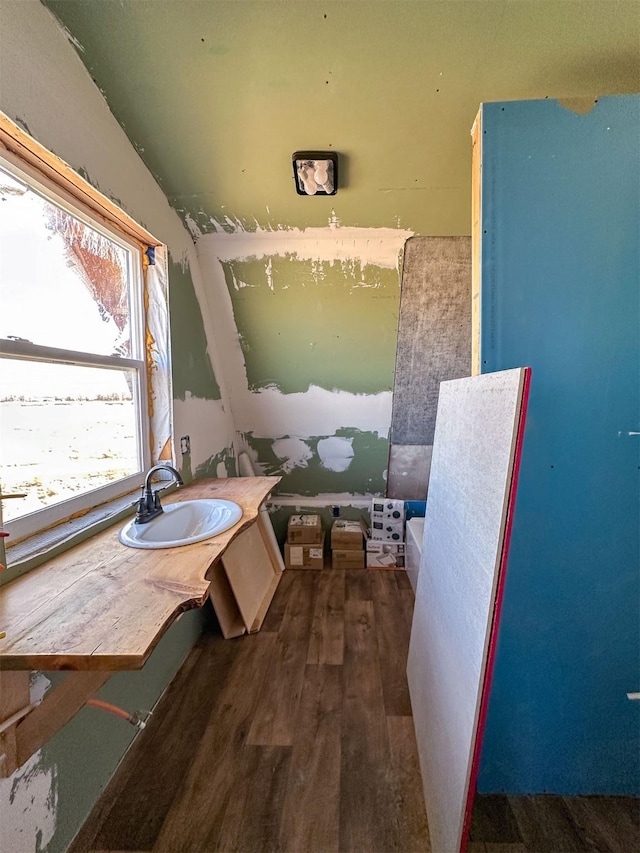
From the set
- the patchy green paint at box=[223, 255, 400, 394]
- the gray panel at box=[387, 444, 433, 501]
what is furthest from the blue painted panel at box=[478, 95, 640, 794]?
the gray panel at box=[387, 444, 433, 501]

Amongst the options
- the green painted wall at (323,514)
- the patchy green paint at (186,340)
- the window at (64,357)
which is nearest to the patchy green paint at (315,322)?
the patchy green paint at (186,340)

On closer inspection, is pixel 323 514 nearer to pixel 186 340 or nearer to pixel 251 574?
pixel 251 574

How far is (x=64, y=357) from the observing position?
4.03ft

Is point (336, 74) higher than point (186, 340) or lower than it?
higher

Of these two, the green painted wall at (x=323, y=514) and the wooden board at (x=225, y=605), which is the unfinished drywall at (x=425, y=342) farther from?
the wooden board at (x=225, y=605)

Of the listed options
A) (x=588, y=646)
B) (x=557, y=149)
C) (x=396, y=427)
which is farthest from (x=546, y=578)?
(x=396, y=427)

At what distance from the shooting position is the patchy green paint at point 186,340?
1.80 m

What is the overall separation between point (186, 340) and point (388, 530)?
2113 mm

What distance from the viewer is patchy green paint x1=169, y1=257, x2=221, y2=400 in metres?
1.80

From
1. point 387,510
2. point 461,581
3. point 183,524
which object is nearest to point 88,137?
point 183,524

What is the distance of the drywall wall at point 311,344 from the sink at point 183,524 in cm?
120

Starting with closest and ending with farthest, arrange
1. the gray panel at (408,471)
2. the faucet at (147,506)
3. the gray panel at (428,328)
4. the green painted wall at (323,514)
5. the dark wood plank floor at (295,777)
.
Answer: the dark wood plank floor at (295,777), the faucet at (147,506), the gray panel at (428,328), the gray panel at (408,471), the green painted wall at (323,514)

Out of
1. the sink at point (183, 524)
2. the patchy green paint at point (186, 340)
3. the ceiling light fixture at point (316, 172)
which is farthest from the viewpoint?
the patchy green paint at point (186, 340)

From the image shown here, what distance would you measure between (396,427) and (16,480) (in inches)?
87.3
